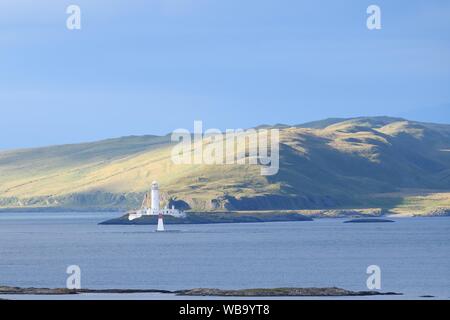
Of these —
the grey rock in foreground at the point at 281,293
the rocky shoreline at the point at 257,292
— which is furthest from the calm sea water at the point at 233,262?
the grey rock in foreground at the point at 281,293

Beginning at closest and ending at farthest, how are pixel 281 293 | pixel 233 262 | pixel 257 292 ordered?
pixel 281 293 < pixel 257 292 < pixel 233 262

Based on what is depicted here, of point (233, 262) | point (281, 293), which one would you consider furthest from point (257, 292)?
point (233, 262)

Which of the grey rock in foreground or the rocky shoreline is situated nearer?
the grey rock in foreground

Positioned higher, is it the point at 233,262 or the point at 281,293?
the point at 281,293

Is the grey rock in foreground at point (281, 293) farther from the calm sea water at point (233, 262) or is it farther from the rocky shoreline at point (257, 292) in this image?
the calm sea water at point (233, 262)

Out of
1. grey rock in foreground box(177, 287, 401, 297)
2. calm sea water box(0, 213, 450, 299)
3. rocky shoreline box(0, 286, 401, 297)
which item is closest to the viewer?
grey rock in foreground box(177, 287, 401, 297)

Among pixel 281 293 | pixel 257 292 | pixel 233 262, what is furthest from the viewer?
pixel 233 262

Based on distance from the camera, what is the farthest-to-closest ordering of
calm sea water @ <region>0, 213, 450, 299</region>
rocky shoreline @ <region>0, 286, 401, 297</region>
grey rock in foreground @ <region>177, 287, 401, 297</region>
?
calm sea water @ <region>0, 213, 450, 299</region>, rocky shoreline @ <region>0, 286, 401, 297</region>, grey rock in foreground @ <region>177, 287, 401, 297</region>

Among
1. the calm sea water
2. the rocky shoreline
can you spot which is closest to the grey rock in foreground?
the rocky shoreline

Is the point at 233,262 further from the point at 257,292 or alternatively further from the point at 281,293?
the point at 281,293

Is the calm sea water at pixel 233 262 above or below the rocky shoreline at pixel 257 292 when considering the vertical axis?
below

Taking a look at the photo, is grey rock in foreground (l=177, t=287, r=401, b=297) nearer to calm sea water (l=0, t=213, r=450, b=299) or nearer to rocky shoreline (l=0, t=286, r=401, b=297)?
rocky shoreline (l=0, t=286, r=401, b=297)
